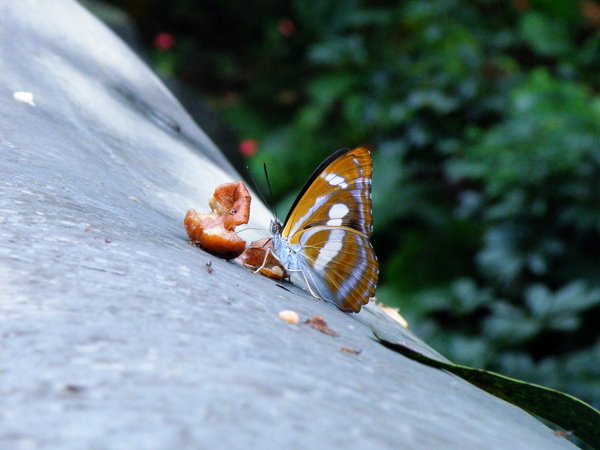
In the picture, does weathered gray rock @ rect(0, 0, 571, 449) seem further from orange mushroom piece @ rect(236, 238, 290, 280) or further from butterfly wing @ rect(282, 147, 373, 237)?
butterfly wing @ rect(282, 147, 373, 237)

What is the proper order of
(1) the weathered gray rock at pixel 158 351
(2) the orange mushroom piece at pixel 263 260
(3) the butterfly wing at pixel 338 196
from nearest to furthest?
1. (1) the weathered gray rock at pixel 158 351
2. (2) the orange mushroom piece at pixel 263 260
3. (3) the butterfly wing at pixel 338 196

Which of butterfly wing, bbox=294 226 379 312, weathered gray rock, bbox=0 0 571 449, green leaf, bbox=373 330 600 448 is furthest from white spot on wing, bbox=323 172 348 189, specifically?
green leaf, bbox=373 330 600 448

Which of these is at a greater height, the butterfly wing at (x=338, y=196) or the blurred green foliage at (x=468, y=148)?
the blurred green foliage at (x=468, y=148)

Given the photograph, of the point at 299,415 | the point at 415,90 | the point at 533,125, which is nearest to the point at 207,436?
the point at 299,415

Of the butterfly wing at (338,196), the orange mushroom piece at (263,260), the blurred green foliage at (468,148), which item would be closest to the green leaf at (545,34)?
the blurred green foliage at (468,148)

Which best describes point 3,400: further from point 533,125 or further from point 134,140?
point 533,125

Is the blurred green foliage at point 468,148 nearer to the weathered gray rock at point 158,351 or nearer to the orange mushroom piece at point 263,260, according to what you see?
the orange mushroom piece at point 263,260

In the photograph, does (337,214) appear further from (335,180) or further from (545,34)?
(545,34)
